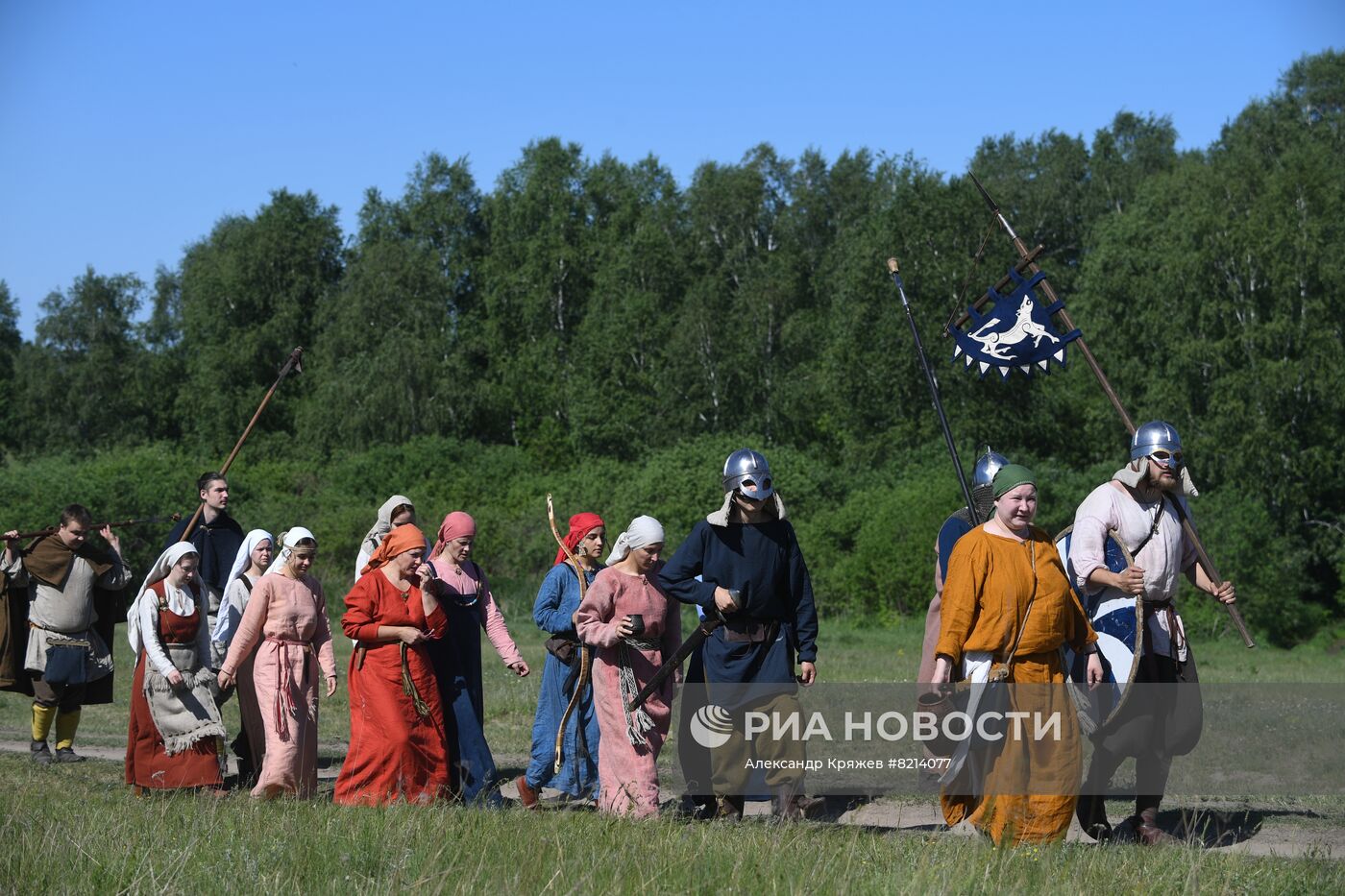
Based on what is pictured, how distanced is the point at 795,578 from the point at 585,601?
1.22m

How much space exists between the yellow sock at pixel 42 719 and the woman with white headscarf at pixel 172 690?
222cm

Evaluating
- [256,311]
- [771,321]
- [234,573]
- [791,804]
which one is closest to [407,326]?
[256,311]

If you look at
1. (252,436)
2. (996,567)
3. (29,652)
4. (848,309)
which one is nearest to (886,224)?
(848,309)

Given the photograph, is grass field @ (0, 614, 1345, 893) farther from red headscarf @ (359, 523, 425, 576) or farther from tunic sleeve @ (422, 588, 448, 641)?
red headscarf @ (359, 523, 425, 576)

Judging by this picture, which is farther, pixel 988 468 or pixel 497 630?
pixel 497 630

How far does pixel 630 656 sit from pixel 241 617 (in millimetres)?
2996

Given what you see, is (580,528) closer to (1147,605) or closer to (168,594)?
(168,594)

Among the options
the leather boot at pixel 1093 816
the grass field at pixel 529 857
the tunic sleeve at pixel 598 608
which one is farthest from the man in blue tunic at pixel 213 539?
the leather boot at pixel 1093 816

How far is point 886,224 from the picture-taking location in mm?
42875

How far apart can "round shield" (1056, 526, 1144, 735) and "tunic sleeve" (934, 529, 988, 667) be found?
1.00 m

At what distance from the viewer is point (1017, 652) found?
693cm

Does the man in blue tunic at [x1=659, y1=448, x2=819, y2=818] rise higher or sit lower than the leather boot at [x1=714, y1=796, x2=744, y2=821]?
higher

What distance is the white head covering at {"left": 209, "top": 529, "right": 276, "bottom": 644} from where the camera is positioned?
1009cm

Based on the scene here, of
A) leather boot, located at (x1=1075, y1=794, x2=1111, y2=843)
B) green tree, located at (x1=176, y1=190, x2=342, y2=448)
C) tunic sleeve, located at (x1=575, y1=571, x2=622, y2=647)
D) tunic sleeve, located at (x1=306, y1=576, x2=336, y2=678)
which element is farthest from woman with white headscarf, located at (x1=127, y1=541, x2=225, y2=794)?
green tree, located at (x1=176, y1=190, x2=342, y2=448)
